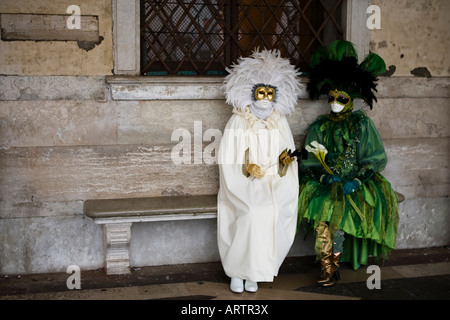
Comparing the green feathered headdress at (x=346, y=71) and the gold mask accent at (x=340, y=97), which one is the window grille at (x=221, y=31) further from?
the gold mask accent at (x=340, y=97)

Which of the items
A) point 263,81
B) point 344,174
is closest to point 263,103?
point 263,81

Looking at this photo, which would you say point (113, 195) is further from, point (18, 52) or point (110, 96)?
point (18, 52)

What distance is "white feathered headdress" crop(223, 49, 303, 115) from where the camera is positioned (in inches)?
170

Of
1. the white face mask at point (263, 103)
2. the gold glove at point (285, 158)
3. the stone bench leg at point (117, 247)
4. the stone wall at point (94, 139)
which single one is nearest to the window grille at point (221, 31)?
the stone wall at point (94, 139)

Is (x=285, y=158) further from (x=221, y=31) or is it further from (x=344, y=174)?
(x=221, y=31)

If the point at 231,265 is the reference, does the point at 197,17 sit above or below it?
above

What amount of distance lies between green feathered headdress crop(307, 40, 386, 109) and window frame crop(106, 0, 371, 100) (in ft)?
2.97

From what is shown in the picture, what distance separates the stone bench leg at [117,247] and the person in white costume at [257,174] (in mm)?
793

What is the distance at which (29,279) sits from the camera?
442cm

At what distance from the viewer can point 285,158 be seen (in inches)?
168

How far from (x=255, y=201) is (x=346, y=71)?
1.38 metres
